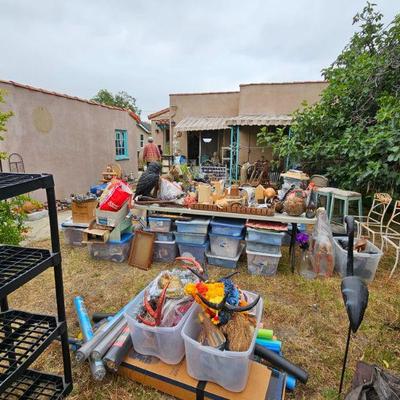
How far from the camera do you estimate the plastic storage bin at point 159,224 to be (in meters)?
3.53

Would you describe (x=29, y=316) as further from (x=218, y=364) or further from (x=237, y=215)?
(x=237, y=215)

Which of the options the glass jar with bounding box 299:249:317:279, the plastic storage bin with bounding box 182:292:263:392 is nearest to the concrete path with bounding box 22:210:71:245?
the plastic storage bin with bounding box 182:292:263:392

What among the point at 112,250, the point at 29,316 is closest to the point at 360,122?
the point at 112,250

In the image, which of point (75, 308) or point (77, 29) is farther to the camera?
point (77, 29)

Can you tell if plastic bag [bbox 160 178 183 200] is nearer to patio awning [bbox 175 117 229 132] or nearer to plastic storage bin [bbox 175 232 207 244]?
plastic storage bin [bbox 175 232 207 244]

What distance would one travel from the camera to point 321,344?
2.21m

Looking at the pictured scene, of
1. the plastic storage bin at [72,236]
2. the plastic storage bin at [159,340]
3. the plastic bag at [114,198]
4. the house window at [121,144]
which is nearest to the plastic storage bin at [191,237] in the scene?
the plastic bag at [114,198]

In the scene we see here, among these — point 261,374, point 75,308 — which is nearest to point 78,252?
point 75,308

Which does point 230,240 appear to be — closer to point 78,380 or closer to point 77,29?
point 78,380

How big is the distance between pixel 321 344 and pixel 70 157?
740 cm

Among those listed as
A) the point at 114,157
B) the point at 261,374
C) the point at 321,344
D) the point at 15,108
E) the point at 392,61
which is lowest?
the point at 321,344

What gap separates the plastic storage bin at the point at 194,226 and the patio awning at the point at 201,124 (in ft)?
22.8

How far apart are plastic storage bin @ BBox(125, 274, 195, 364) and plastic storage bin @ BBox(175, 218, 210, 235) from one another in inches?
61.6

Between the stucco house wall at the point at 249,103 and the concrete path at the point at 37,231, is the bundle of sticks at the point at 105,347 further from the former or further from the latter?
the stucco house wall at the point at 249,103
